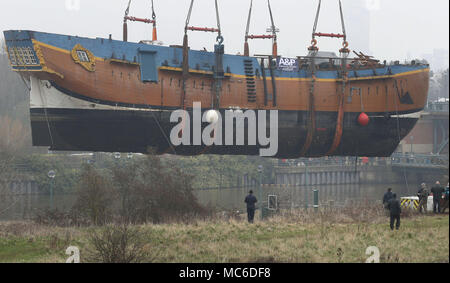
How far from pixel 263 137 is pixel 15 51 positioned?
511 inches

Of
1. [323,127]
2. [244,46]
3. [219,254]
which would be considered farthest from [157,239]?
[244,46]

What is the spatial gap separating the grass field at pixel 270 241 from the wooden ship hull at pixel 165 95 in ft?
22.3

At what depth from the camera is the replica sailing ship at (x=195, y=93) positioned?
96.7ft

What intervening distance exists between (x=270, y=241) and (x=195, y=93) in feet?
44.0

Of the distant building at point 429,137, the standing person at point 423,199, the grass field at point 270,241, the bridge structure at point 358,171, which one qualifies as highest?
the distant building at point 429,137

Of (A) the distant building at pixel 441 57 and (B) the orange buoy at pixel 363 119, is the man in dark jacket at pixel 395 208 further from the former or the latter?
(B) the orange buoy at pixel 363 119

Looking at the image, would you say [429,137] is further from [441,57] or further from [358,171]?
[441,57]

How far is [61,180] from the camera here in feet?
188

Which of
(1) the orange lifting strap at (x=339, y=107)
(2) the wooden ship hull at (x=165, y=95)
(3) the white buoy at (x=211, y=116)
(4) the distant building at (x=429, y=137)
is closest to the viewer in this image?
(2) the wooden ship hull at (x=165, y=95)

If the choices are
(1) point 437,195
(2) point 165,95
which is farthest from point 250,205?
(2) point 165,95

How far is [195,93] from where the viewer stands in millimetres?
31609

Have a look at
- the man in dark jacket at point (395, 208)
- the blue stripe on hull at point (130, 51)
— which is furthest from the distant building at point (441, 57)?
the blue stripe on hull at point (130, 51)

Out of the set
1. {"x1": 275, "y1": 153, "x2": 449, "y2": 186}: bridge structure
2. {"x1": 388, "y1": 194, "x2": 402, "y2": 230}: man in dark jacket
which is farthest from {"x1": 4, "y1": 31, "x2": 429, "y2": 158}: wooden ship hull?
{"x1": 275, "y1": 153, "x2": 449, "y2": 186}: bridge structure

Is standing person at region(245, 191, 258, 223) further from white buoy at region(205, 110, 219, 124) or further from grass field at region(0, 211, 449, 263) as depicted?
white buoy at region(205, 110, 219, 124)
